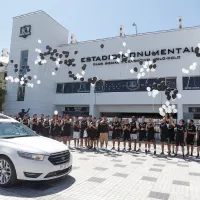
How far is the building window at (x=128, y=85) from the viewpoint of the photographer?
68.5 feet

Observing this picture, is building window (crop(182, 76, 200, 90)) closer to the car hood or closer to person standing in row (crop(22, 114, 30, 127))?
person standing in row (crop(22, 114, 30, 127))

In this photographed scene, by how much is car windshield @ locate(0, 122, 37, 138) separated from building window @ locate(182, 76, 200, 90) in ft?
58.8

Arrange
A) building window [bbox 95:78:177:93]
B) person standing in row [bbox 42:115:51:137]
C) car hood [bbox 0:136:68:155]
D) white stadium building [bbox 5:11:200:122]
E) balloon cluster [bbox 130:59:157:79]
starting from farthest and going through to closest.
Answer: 1. building window [bbox 95:78:177:93]
2. balloon cluster [bbox 130:59:157:79]
3. white stadium building [bbox 5:11:200:122]
4. person standing in row [bbox 42:115:51:137]
5. car hood [bbox 0:136:68:155]

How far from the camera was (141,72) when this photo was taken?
2155cm

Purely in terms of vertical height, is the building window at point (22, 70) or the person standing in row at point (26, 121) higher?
the building window at point (22, 70)

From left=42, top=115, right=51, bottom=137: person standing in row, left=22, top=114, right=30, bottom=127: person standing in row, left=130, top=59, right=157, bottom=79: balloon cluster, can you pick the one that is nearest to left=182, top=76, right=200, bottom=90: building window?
left=130, top=59, right=157, bottom=79: balloon cluster

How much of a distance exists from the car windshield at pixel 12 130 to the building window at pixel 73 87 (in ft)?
60.7

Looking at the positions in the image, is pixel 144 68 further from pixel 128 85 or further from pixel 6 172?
pixel 6 172

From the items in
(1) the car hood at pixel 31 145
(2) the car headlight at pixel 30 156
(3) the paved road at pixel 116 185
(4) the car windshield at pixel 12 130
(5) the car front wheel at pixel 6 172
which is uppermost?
(4) the car windshield at pixel 12 130

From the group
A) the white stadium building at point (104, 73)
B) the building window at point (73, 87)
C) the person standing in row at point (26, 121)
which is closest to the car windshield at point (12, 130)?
the person standing in row at point (26, 121)

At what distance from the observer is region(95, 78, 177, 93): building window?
20891mm

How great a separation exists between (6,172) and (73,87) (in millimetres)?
21027

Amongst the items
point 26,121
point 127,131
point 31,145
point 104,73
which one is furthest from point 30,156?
point 104,73

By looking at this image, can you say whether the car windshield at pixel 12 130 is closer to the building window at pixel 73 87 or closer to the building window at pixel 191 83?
the building window at pixel 191 83
